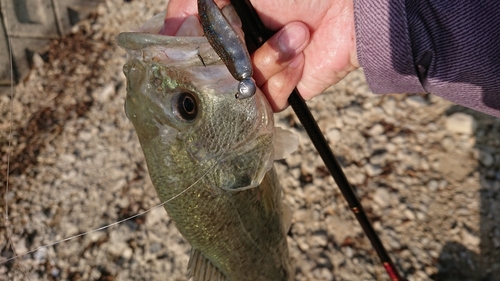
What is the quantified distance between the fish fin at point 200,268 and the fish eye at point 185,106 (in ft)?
2.15

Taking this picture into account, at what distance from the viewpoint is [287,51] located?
187cm

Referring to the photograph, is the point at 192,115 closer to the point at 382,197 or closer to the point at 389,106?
the point at 382,197

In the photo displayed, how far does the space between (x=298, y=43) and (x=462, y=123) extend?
6.34 feet

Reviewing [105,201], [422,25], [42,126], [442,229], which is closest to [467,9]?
[422,25]

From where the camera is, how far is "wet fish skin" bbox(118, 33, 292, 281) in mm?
1567

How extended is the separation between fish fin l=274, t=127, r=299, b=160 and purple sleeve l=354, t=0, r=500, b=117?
1.52 feet

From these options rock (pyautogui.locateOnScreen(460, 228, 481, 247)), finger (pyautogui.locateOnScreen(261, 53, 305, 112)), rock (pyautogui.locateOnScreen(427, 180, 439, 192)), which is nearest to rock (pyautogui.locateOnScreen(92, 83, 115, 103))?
finger (pyautogui.locateOnScreen(261, 53, 305, 112))

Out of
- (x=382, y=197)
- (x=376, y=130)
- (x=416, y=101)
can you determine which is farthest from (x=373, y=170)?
(x=416, y=101)

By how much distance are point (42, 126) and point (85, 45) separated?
109cm

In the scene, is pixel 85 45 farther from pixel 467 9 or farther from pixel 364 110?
pixel 467 9

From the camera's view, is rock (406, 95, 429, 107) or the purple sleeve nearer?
the purple sleeve

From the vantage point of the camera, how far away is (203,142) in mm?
1666

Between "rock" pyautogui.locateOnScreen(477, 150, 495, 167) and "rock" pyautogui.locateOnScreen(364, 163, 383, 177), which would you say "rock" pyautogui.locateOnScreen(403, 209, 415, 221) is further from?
"rock" pyautogui.locateOnScreen(477, 150, 495, 167)

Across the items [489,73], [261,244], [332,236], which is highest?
[489,73]
